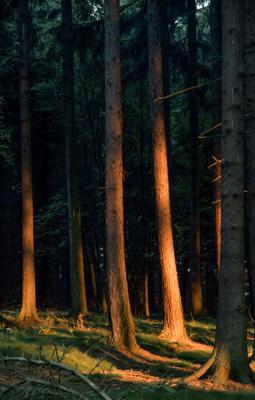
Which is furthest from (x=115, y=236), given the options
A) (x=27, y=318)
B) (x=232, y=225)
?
(x=27, y=318)

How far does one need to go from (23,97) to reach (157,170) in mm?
5019

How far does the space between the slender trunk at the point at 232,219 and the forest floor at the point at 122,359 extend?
526 millimetres

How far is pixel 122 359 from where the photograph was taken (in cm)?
1249

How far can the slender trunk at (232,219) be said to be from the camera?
930cm

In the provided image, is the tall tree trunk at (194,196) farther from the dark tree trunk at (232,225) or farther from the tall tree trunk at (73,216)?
the dark tree trunk at (232,225)

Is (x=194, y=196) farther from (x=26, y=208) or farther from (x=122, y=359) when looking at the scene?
(x=122, y=359)

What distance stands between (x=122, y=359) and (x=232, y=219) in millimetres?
4675

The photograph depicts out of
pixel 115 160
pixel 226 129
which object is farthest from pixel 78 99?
pixel 226 129

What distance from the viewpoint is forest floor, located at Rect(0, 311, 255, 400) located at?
7719 mm

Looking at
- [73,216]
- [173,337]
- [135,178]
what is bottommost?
[173,337]

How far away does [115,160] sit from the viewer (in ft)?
44.2

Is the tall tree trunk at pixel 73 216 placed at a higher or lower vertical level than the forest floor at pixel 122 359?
higher

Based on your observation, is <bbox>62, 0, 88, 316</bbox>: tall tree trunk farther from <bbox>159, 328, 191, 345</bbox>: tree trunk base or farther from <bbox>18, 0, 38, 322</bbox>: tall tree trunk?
<bbox>159, 328, 191, 345</bbox>: tree trunk base

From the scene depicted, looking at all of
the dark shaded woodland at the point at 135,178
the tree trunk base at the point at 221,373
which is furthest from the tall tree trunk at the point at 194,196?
the tree trunk base at the point at 221,373
